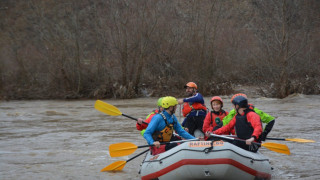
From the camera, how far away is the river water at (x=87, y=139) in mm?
7070

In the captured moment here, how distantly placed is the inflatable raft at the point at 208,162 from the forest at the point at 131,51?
14994mm

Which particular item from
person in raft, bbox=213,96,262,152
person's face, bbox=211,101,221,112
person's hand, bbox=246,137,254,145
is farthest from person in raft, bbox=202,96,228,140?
person's hand, bbox=246,137,254,145

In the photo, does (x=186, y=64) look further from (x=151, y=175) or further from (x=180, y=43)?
(x=151, y=175)

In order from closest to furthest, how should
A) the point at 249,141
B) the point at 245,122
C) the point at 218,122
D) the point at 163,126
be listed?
1. the point at 249,141
2. the point at 245,122
3. the point at 163,126
4. the point at 218,122

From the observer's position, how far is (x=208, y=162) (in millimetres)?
4906

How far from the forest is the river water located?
3.15 meters

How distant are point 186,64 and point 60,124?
987 centimetres

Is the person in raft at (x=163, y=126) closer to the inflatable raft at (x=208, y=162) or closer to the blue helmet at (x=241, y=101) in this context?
the inflatable raft at (x=208, y=162)

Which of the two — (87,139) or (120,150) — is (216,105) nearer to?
(120,150)

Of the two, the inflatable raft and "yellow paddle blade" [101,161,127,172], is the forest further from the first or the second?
the inflatable raft

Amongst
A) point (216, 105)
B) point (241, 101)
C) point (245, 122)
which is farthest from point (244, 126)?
point (216, 105)

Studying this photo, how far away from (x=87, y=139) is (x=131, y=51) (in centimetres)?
1131

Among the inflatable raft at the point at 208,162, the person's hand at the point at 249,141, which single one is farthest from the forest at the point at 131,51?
the inflatable raft at the point at 208,162

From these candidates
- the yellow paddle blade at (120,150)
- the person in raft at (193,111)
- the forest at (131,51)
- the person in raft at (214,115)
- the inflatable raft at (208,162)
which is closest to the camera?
the inflatable raft at (208,162)
